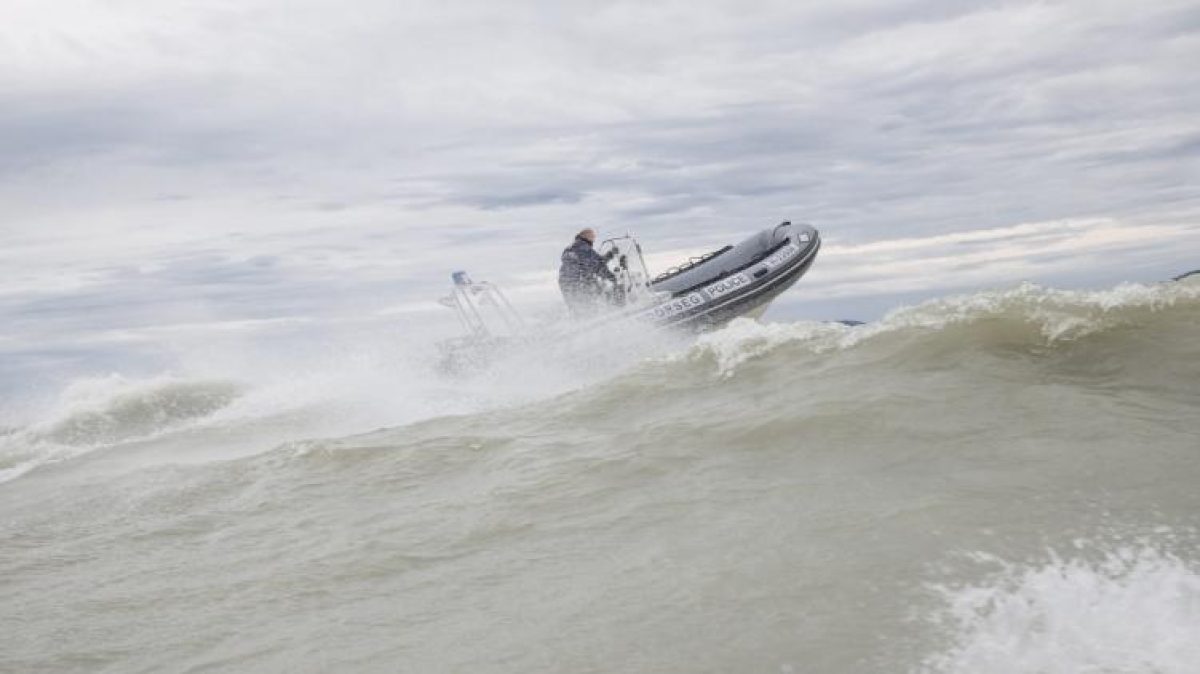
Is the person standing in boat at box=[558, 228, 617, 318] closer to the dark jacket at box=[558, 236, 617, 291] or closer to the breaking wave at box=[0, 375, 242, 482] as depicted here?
the dark jacket at box=[558, 236, 617, 291]

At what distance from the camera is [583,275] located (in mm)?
11570

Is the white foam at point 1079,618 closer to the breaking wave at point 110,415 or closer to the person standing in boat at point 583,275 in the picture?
the person standing in boat at point 583,275

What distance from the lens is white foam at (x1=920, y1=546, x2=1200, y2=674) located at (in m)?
2.41

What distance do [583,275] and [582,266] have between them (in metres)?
0.10

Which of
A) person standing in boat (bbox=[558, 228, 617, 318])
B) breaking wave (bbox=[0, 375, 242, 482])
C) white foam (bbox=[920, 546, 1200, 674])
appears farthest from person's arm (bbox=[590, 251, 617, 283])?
white foam (bbox=[920, 546, 1200, 674])

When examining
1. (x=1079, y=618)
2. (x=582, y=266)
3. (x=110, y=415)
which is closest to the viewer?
(x=1079, y=618)

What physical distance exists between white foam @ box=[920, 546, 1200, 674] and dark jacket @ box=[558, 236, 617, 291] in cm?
875

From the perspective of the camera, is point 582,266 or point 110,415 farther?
point 110,415

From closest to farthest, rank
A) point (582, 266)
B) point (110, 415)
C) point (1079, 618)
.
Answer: point (1079, 618) → point (582, 266) → point (110, 415)

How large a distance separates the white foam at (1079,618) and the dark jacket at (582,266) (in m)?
8.75

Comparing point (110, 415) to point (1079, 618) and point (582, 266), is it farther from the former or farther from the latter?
point (1079, 618)

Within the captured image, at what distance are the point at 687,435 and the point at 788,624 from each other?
8.68ft

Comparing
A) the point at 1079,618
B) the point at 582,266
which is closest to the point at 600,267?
the point at 582,266

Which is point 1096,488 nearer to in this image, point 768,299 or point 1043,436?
point 1043,436
